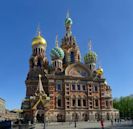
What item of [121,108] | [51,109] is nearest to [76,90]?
[51,109]

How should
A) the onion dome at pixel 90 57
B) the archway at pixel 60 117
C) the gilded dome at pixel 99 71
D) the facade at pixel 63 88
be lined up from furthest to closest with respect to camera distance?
1. the onion dome at pixel 90 57
2. the gilded dome at pixel 99 71
3. the archway at pixel 60 117
4. the facade at pixel 63 88

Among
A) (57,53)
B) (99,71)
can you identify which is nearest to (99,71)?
(99,71)

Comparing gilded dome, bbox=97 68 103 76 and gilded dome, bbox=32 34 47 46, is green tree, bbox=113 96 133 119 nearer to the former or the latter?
gilded dome, bbox=97 68 103 76

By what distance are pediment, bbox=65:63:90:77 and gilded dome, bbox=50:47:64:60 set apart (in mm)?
3155

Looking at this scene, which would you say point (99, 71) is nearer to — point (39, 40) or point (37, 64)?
point (37, 64)

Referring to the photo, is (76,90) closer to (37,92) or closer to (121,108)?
(37,92)

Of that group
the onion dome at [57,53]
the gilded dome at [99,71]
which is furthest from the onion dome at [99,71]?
the onion dome at [57,53]

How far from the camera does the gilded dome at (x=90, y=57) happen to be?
69438 millimetres

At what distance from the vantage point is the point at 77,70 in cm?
6350

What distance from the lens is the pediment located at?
2462 inches

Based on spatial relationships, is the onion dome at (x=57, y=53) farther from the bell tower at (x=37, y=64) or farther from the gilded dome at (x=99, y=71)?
the gilded dome at (x=99, y=71)

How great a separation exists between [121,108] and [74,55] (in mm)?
26205

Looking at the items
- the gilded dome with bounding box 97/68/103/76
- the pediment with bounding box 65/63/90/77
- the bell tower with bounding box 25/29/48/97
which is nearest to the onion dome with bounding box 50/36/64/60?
the bell tower with bounding box 25/29/48/97

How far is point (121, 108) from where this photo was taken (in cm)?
8525
